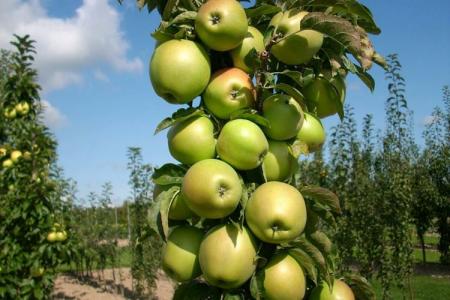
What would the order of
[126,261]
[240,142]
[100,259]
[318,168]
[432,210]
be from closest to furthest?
[240,142] → [318,168] → [100,259] → [432,210] → [126,261]

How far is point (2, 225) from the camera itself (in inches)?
215

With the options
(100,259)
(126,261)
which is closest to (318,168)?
(100,259)

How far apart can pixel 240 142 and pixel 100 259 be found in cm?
1389

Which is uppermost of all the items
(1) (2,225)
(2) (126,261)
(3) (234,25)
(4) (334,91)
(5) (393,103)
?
(5) (393,103)

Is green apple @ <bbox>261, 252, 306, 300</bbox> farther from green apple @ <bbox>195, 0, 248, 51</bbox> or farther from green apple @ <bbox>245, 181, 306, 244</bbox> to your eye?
green apple @ <bbox>195, 0, 248, 51</bbox>

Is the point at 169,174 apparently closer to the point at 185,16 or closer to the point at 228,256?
the point at 228,256

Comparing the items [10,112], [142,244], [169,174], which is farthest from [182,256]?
[142,244]

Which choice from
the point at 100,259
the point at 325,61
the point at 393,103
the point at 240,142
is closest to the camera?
the point at 240,142

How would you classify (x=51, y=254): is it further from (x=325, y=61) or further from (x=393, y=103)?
(x=393, y=103)

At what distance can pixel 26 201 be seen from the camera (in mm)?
5402

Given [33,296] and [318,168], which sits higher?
[318,168]

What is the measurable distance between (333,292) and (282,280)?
0.23 metres

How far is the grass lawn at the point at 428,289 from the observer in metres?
11.6

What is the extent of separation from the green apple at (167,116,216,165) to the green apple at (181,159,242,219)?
0.07 meters
